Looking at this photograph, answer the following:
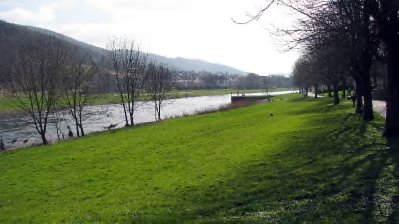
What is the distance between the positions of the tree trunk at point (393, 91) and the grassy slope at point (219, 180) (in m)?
Result: 0.86

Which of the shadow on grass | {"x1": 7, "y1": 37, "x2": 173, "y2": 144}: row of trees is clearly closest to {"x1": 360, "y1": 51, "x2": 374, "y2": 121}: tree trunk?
the shadow on grass

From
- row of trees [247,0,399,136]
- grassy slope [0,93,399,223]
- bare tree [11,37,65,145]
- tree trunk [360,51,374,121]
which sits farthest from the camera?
bare tree [11,37,65,145]

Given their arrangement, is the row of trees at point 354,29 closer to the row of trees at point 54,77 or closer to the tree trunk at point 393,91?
the tree trunk at point 393,91

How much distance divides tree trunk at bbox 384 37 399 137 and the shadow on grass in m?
0.74

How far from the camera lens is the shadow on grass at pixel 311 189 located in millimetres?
9516

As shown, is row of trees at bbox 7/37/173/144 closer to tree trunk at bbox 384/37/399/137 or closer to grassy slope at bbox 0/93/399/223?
grassy slope at bbox 0/93/399/223

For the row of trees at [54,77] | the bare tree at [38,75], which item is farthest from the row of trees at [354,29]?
the bare tree at [38,75]

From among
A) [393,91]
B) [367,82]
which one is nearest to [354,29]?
[393,91]

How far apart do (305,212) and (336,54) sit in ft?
32.6

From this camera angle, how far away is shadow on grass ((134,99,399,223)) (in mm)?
9516

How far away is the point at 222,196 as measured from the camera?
41.5ft

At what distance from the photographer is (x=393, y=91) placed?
59.5 feet

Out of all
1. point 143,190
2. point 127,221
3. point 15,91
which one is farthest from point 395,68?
point 15,91

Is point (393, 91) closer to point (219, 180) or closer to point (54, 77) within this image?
point (219, 180)
